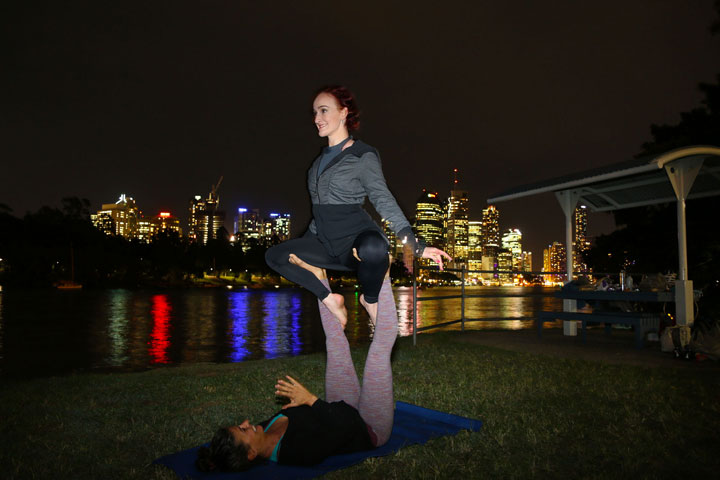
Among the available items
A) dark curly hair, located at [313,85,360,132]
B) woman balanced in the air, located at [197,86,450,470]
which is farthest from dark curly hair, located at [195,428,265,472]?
dark curly hair, located at [313,85,360,132]

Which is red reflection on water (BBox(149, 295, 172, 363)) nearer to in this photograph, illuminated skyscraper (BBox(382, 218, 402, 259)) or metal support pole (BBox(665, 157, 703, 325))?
illuminated skyscraper (BBox(382, 218, 402, 259))

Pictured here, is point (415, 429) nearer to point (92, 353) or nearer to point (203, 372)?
point (203, 372)

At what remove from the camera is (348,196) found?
3.45 metres

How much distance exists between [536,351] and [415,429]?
484cm

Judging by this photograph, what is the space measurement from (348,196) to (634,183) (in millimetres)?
7876

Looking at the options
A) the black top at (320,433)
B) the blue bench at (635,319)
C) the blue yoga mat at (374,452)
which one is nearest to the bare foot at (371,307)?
the black top at (320,433)

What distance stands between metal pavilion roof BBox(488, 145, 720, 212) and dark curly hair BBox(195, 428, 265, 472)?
6711 mm

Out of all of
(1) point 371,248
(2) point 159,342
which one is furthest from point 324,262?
(2) point 159,342

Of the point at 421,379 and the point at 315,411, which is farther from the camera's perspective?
the point at 421,379

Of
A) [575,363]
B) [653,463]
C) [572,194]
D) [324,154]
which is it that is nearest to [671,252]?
[572,194]

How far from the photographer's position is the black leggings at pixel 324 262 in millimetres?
3263

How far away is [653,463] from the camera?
11.0ft

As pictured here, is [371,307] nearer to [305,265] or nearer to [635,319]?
[305,265]

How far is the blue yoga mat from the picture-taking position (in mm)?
3184
